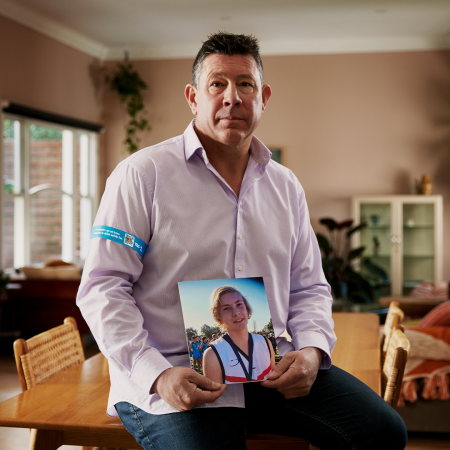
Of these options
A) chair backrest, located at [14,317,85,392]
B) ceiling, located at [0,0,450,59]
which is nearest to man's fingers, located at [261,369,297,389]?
chair backrest, located at [14,317,85,392]

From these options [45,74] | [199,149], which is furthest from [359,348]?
[45,74]

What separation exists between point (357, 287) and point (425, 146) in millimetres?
2056

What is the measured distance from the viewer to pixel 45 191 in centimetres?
629

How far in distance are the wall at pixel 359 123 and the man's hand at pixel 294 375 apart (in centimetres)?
582

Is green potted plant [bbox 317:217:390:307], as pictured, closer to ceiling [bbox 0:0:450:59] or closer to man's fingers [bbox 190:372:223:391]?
ceiling [bbox 0:0:450:59]

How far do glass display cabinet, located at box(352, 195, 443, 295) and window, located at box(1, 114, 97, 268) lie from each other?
134 inches

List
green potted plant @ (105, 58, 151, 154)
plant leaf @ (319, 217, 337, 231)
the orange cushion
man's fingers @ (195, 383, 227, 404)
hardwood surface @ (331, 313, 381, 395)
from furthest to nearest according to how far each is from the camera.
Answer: green potted plant @ (105, 58, 151, 154), plant leaf @ (319, 217, 337, 231), the orange cushion, hardwood surface @ (331, 313, 381, 395), man's fingers @ (195, 383, 227, 404)

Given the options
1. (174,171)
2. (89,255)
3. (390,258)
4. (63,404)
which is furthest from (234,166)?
(390,258)

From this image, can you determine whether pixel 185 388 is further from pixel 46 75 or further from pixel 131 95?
pixel 131 95

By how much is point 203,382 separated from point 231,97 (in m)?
0.73

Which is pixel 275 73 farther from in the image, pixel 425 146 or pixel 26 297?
pixel 26 297

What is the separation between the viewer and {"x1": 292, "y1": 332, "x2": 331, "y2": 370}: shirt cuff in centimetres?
145

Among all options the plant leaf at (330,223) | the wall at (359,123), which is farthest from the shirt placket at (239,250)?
the wall at (359,123)

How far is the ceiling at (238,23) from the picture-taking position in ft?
18.3
